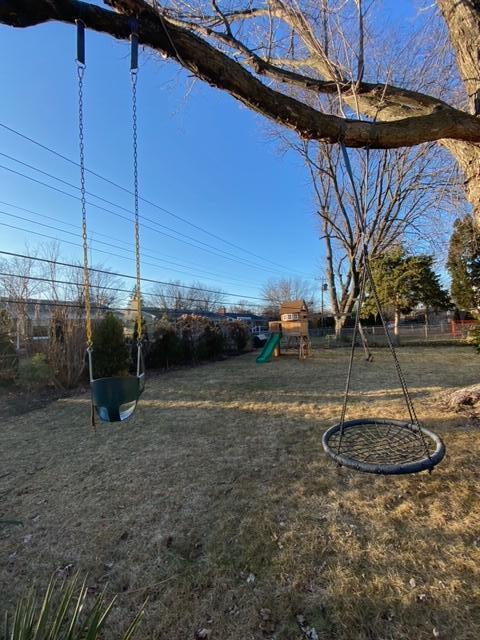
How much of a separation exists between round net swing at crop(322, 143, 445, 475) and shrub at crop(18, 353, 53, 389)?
20.2 feet

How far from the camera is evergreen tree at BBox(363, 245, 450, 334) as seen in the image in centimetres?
1612

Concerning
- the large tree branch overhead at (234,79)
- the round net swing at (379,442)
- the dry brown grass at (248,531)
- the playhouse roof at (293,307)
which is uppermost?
the large tree branch overhead at (234,79)

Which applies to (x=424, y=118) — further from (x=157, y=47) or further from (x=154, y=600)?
(x=154, y=600)

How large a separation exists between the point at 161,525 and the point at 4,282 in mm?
17723

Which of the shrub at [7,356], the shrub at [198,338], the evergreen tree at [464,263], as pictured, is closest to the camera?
the shrub at [7,356]

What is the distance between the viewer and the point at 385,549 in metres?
1.84

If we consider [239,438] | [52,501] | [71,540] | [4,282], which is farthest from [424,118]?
[4,282]

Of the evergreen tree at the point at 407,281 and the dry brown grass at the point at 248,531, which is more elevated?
the evergreen tree at the point at 407,281

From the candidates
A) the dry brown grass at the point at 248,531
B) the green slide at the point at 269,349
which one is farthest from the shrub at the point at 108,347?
the green slide at the point at 269,349

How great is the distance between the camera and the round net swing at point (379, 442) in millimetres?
1803

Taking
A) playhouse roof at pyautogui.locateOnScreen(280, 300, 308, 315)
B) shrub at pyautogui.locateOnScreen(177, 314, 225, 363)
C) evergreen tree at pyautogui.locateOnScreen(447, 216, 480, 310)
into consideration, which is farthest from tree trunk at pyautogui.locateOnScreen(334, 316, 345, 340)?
shrub at pyautogui.locateOnScreen(177, 314, 225, 363)

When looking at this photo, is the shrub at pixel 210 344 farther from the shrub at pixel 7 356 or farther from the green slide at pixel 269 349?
the shrub at pixel 7 356

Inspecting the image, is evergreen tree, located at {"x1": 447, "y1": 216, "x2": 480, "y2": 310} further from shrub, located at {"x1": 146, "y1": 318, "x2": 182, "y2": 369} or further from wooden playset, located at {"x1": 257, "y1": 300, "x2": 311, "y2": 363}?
shrub, located at {"x1": 146, "y1": 318, "x2": 182, "y2": 369}

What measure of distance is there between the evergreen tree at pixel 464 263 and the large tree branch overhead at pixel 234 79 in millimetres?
8368
